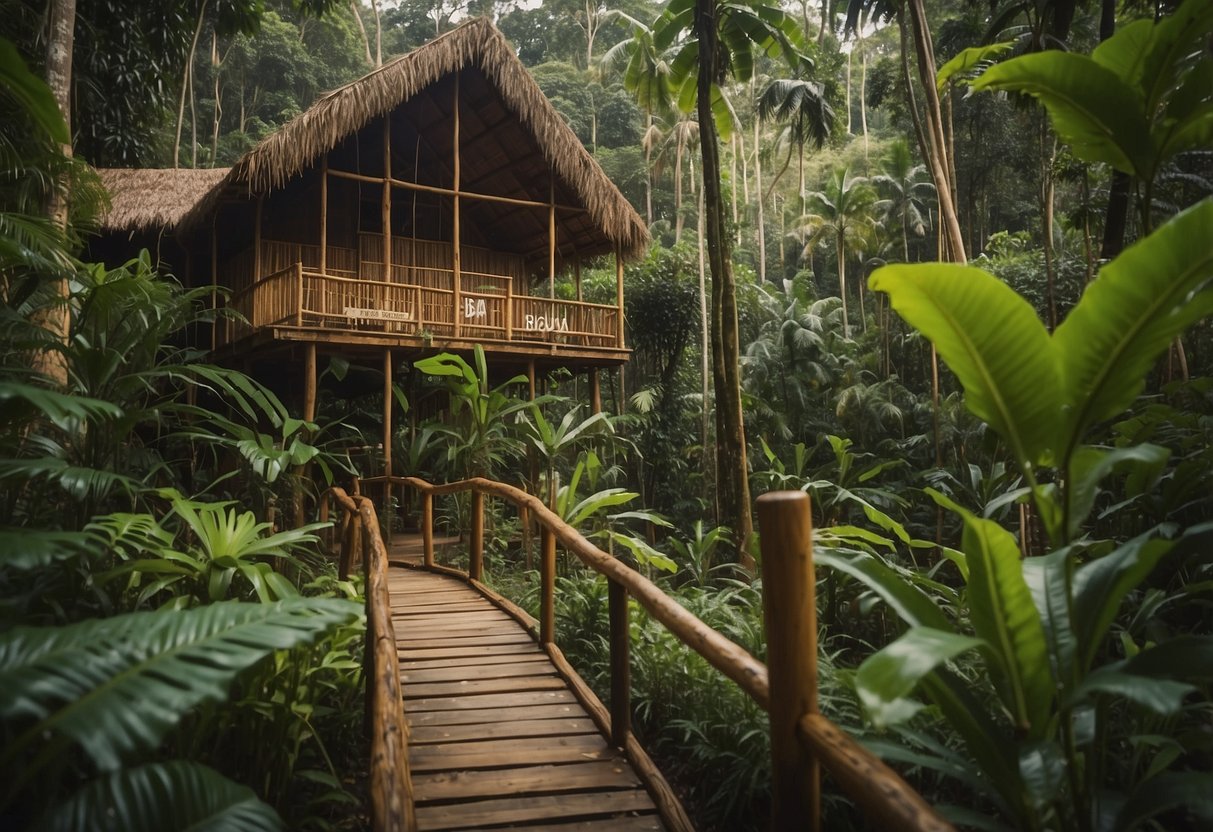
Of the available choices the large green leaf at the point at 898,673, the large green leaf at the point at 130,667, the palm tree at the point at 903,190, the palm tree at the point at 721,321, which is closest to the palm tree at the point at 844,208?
the palm tree at the point at 903,190

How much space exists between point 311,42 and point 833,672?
94.9ft

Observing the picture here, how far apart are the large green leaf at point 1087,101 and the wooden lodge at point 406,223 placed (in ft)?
24.1

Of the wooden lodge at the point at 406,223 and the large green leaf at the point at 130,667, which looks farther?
the wooden lodge at the point at 406,223

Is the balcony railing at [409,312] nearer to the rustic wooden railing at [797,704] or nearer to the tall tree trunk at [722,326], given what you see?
the tall tree trunk at [722,326]

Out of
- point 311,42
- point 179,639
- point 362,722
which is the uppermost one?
point 311,42

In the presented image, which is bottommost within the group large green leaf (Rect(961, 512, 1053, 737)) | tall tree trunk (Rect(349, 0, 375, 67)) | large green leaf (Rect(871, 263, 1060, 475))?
large green leaf (Rect(961, 512, 1053, 737))

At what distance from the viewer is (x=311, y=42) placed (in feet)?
85.0

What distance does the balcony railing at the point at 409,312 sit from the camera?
8641 mm

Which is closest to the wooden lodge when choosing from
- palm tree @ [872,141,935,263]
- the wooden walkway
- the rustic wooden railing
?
the wooden walkway

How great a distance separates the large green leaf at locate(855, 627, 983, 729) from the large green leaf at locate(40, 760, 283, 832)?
1.17 meters

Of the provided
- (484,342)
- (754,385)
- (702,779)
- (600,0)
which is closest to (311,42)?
(600,0)

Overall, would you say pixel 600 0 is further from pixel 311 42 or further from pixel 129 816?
pixel 129 816

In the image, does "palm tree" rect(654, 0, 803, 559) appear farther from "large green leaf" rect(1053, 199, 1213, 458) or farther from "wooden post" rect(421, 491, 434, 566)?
"large green leaf" rect(1053, 199, 1213, 458)

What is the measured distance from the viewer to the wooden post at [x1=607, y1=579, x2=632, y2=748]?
2.99 m
